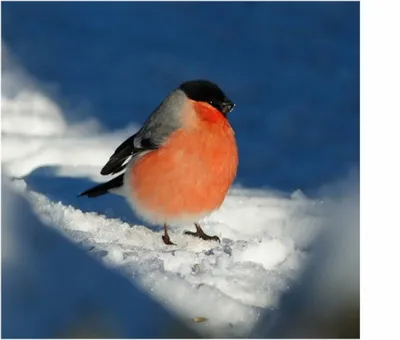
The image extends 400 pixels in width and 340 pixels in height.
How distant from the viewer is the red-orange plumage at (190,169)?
200cm

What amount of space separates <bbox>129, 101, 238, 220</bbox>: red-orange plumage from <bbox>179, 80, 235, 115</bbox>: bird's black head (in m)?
0.01

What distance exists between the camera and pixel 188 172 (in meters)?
2.01

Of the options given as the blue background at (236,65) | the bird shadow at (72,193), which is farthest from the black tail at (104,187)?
the blue background at (236,65)

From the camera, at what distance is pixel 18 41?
7.08 feet

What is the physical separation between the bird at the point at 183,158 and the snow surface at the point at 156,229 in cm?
8

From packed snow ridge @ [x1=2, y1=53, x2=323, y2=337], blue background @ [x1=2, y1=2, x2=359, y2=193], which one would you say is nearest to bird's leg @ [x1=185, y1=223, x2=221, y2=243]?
packed snow ridge @ [x1=2, y1=53, x2=323, y2=337]

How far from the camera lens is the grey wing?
202 cm

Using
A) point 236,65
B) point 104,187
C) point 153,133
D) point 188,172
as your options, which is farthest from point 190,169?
point 236,65

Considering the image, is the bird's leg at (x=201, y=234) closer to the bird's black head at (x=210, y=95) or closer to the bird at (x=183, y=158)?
the bird at (x=183, y=158)

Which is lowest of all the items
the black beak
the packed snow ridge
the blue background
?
the packed snow ridge

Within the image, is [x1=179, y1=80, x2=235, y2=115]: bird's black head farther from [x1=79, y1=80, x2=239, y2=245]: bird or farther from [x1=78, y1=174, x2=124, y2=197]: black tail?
[x1=78, y1=174, x2=124, y2=197]: black tail

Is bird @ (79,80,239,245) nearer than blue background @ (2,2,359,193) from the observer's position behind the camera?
Yes
